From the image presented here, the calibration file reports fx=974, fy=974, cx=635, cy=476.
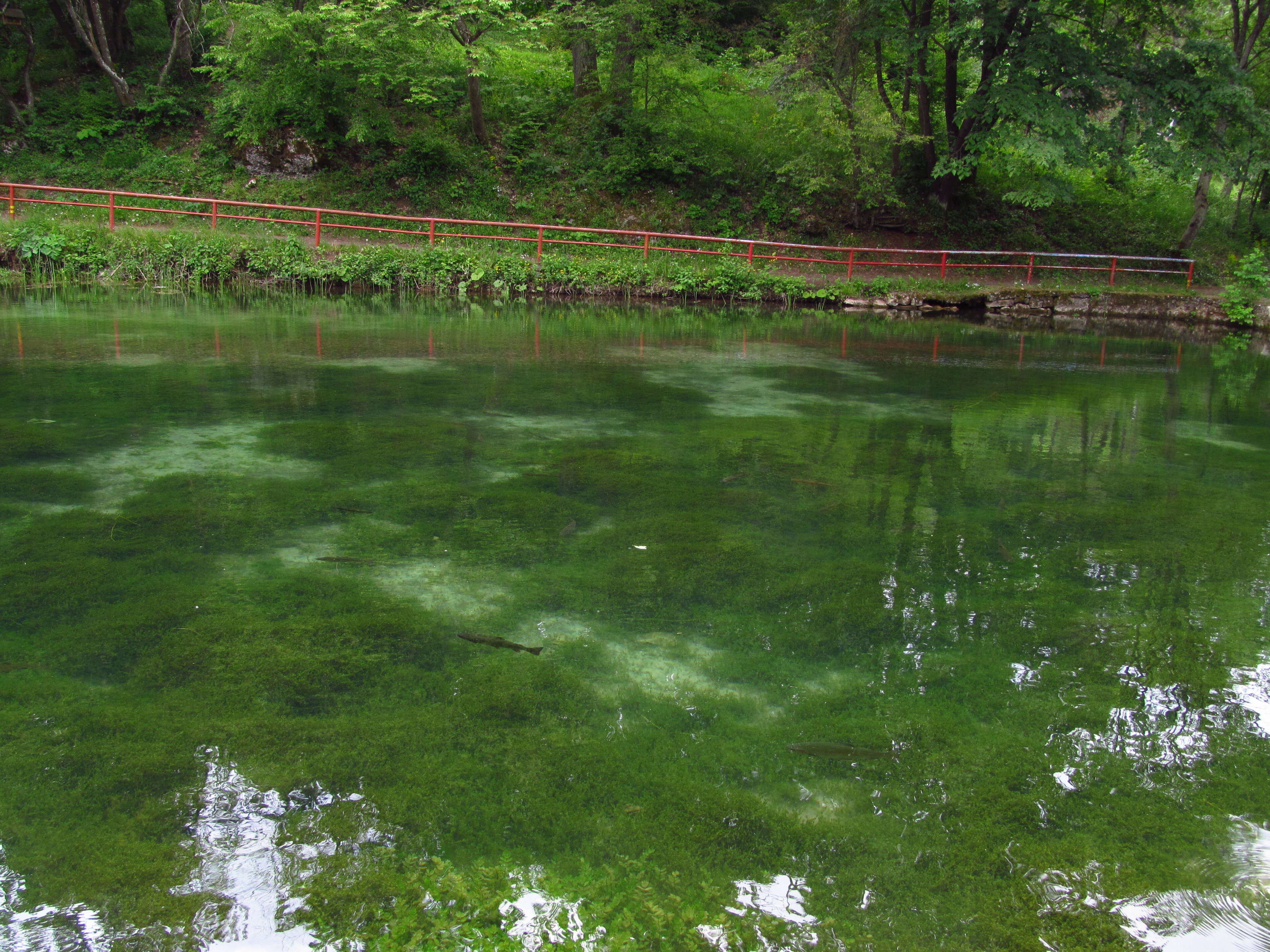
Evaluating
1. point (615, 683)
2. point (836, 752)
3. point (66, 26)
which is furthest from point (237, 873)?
point (66, 26)

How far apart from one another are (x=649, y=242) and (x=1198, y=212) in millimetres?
14693

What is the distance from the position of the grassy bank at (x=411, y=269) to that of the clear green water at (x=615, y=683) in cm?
Result: 1084

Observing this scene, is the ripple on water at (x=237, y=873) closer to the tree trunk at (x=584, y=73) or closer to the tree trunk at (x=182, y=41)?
the tree trunk at (x=584, y=73)

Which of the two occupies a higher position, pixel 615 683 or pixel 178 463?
pixel 178 463

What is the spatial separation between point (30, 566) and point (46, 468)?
1.93 metres

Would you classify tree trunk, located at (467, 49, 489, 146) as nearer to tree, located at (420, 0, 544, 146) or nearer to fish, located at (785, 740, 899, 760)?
tree, located at (420, 0, 544, 146)

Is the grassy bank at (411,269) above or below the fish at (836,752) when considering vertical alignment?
above


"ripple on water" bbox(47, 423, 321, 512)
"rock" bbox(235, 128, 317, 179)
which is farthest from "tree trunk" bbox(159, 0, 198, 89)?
"ripple on water" bbox(47, 423, 321, 512)

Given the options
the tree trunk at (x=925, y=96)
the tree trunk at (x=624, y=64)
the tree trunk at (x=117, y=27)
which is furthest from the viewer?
the tree trunk at (x=117, y=27)

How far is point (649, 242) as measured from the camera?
22812 mm

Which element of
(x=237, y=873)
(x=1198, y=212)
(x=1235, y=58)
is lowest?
(x=237, y=873)

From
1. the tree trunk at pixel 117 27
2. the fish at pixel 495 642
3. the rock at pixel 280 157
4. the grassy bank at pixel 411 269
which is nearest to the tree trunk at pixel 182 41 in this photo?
the tree trunk at pixel 117 27

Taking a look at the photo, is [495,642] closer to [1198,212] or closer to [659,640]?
[659,640]

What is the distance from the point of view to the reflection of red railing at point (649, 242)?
20844mm
